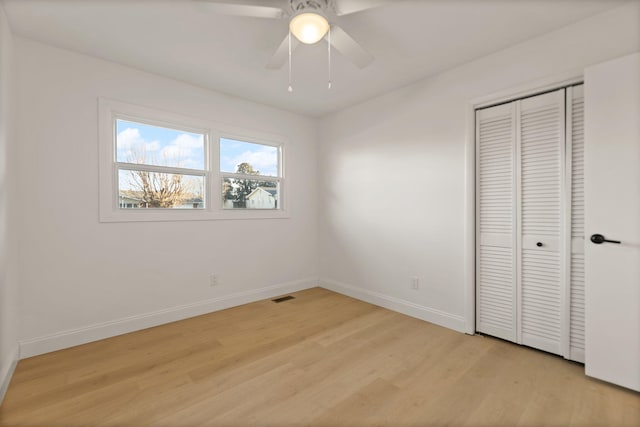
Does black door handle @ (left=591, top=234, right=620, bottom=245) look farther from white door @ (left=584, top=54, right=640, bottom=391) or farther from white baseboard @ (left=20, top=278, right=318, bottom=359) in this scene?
white baseboard @ (left=20, top=278, right=318, bottom=359)

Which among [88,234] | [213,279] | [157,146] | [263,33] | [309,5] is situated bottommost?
[213,279]

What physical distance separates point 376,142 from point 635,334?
107 inches

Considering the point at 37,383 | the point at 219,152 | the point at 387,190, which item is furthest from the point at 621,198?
the point at 37,383

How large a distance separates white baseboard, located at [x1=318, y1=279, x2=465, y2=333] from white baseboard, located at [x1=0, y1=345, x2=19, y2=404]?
10.4 ft

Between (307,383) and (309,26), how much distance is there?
2.29m

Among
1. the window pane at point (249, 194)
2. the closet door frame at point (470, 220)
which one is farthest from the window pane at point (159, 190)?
the closet door frame at point (470, 220)

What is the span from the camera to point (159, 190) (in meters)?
3.01

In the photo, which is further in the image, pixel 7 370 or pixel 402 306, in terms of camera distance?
pixel 402 306

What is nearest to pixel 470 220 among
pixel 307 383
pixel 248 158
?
pixel 307 383

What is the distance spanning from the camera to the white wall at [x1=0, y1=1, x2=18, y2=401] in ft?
6.09

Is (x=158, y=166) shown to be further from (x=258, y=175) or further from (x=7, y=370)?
(x=7, y=370)

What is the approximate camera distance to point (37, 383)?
6.32ft

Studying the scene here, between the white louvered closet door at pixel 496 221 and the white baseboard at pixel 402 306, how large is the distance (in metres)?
0.23

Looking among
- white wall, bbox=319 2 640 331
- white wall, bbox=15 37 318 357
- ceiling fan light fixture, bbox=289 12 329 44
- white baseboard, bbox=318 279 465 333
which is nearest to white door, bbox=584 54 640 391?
white wall, bbox=319 2 640 331
